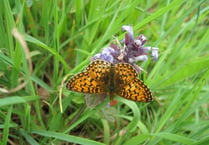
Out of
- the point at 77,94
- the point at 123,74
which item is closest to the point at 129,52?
→ the point at 123,74

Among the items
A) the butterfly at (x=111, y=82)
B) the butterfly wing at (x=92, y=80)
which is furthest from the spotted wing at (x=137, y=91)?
the butterfly wing at (x=92, y=80)

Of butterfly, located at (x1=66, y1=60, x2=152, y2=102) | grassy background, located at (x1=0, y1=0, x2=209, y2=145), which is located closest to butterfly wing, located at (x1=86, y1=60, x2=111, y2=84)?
butterfly, located at (x1=66, y1=60, x2=152, y2=102)

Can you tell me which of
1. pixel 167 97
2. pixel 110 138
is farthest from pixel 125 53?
pixel 167 97

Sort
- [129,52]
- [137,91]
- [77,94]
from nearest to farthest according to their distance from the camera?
[137,91] < [129,52] < [77,94]

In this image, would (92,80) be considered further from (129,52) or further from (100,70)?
(129,52)

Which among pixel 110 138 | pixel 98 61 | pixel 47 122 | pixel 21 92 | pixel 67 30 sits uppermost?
pixel 67 30

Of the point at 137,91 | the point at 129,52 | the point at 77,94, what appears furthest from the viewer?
the point at 77,94

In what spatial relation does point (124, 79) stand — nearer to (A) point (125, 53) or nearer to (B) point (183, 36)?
(A) point (125, 53)
